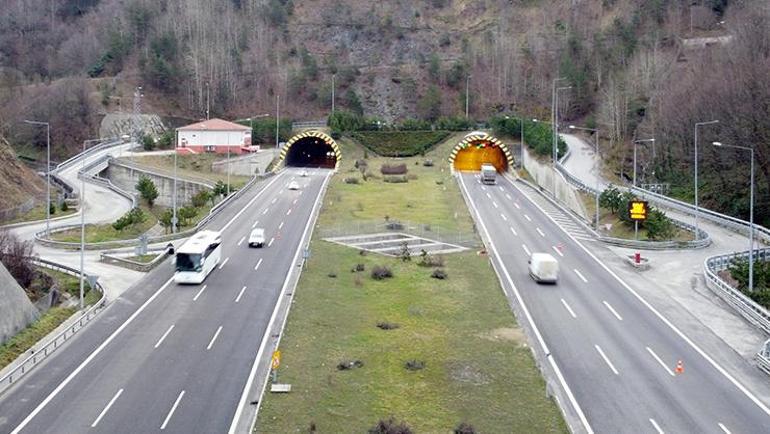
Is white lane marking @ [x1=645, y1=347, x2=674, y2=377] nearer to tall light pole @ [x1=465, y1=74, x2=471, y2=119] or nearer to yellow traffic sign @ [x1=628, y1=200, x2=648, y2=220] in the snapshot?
yellow traffic sign @ [x1=628, y1=200, x2=648, y2=220]

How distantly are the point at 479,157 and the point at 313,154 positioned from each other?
81.1 ft

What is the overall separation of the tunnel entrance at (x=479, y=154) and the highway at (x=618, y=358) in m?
43.0

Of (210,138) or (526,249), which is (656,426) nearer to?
(526,249)

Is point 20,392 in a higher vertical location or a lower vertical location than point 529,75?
lower

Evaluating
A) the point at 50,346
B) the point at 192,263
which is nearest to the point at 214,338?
the point at 50,346

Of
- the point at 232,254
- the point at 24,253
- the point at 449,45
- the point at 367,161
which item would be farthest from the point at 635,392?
the point at 449,45

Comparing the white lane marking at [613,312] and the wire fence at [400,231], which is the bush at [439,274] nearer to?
the wire fence at [400,231]

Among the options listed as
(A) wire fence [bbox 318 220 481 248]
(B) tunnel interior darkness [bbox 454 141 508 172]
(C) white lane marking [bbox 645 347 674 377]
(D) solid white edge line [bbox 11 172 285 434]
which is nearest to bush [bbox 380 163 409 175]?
(B) tunnel interior darkness [bbox 454 141 508 172]

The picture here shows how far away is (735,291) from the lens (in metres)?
38.2

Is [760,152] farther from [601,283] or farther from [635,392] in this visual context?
[635,392]

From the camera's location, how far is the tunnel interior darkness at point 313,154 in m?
105

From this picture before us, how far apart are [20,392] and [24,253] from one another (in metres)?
19.2

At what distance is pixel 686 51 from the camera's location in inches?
4235

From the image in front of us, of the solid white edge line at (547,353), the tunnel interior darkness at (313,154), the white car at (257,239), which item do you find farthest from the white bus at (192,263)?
the tunnel interior darkness at (313,154)
